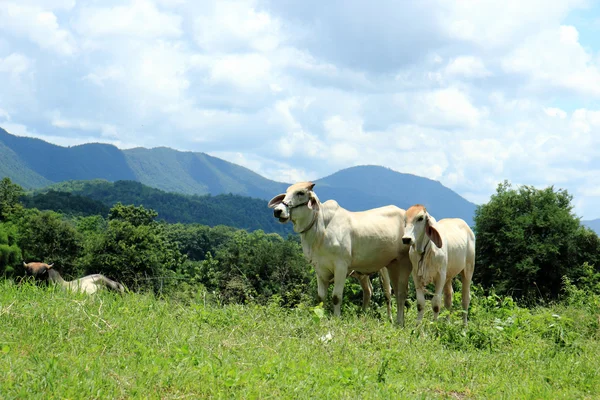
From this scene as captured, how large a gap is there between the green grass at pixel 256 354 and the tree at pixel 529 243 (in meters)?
17.2

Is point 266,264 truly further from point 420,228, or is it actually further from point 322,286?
point 420,228

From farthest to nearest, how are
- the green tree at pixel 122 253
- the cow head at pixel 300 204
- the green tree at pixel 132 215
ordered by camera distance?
the green tree at pixel 132 215 → the green tree at pixel 122 253 → the cow head at pixel 300 204

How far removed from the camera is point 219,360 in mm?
6539

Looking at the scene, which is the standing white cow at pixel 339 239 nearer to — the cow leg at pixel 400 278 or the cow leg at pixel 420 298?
the cow leg at pixel 400 278

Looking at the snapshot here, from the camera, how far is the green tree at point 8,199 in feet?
222

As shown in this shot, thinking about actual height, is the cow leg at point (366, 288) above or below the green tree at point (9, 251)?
above

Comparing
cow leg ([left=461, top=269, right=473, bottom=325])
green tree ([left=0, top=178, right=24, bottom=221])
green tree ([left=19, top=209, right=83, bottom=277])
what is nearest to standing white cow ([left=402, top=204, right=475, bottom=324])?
cow leg ([left=461, top=269, right=473, bottom=325])

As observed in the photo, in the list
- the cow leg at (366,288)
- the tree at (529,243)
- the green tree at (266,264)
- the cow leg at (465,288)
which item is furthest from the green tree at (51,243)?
the cow leg at (465,288)

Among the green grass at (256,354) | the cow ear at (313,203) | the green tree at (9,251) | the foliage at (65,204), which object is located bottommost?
the green tree at (9,251)

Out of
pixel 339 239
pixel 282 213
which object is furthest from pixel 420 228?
pixel 282 213

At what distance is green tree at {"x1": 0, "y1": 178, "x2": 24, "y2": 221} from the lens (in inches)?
2667

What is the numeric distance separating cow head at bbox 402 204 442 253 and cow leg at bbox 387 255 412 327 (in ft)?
2.43

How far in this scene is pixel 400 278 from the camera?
1142 cm

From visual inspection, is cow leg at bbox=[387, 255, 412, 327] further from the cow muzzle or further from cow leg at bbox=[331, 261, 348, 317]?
the cow muzzle
